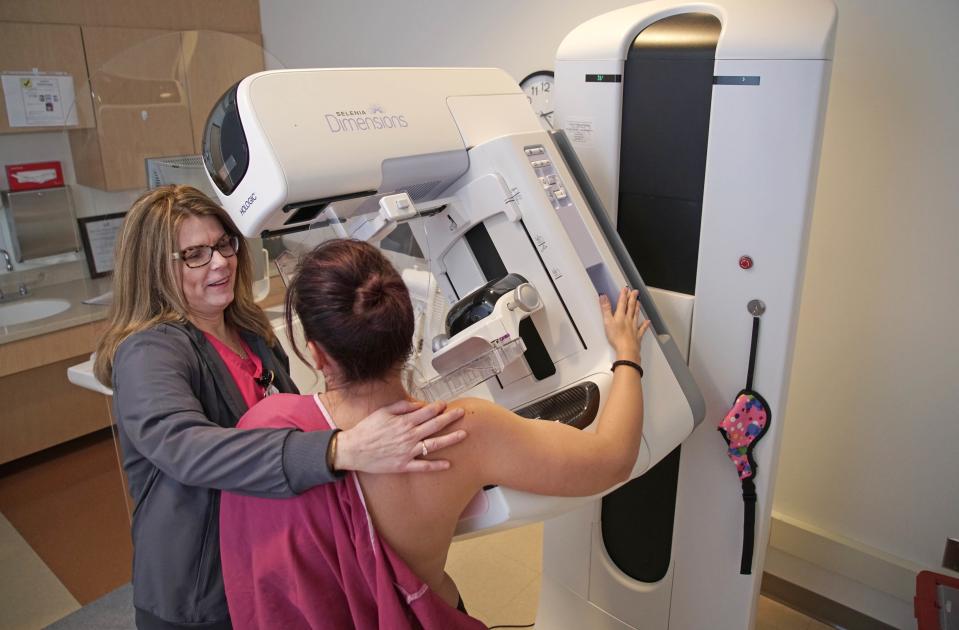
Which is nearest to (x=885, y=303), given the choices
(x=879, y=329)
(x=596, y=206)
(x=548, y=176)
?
(x=879, y=329)

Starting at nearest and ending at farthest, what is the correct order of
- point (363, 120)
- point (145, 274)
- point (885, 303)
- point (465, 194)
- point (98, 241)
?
point (363, 120), point (145, 274), point (465, 194), point (885, 303), point (98, 241)

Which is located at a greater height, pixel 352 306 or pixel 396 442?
pixel 352 306

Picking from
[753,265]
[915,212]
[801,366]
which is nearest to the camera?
[753,265]

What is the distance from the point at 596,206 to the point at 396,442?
0.76m

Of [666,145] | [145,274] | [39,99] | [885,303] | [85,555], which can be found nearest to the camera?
[145,274]

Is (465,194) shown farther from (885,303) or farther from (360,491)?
(885,303)

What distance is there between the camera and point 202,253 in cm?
130

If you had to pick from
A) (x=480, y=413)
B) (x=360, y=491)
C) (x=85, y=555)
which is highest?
(x=480, y=413)

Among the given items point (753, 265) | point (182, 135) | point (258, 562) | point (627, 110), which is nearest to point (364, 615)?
point (258, 562)

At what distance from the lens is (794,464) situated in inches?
85.7

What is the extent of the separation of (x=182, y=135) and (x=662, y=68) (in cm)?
233

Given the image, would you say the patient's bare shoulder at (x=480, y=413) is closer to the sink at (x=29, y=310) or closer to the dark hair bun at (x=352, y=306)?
the dark hair bun at (x=352, y=306)

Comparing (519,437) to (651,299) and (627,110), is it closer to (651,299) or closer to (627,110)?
(651,299)

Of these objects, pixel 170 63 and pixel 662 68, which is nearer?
pixel 662 68
